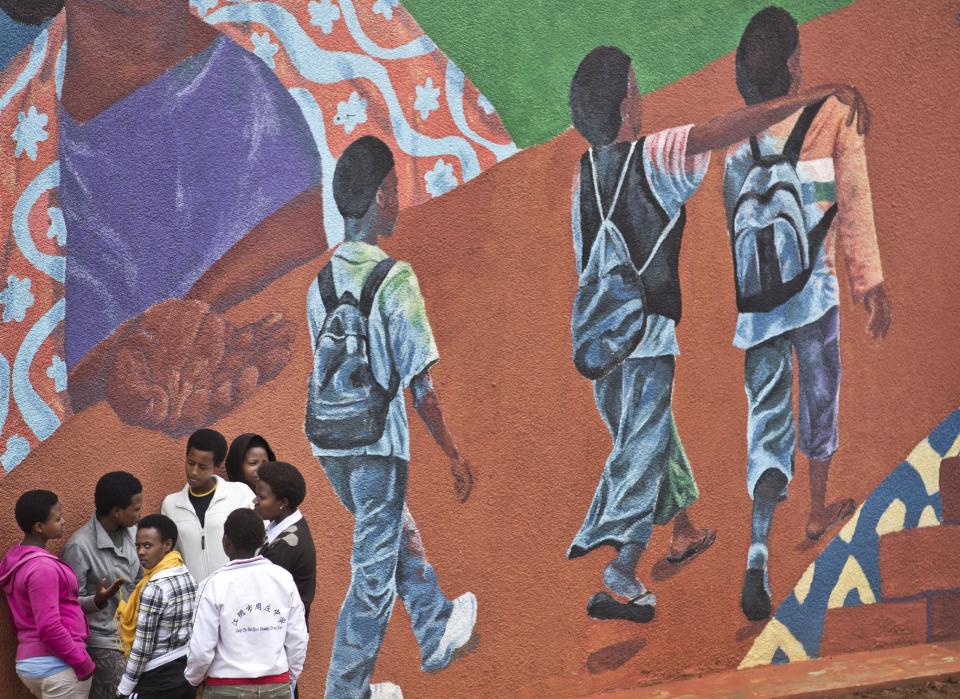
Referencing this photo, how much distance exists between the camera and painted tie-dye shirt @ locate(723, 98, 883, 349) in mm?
7477

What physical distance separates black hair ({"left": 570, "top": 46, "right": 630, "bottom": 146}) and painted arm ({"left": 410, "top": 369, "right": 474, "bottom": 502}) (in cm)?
155

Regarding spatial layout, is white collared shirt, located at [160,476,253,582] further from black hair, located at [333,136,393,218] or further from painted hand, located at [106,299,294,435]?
black hair, located at [333,136,393,218]

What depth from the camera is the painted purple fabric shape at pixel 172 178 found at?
20.4 feet

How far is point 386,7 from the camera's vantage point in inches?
267

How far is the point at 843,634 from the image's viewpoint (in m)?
7.70

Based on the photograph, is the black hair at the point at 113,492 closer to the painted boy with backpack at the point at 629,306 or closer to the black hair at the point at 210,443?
the black hair at the point at 210,443

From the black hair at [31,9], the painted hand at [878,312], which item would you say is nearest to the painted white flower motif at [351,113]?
the black hair at [31,9]

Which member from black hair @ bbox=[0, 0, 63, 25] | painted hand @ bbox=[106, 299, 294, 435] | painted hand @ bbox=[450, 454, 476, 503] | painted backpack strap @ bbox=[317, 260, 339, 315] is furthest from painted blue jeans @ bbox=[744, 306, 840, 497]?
black hair @ bbox=[0, 0, 63, 25]

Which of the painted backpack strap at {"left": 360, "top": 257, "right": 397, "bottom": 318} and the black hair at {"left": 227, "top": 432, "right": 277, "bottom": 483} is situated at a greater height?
the painted backpack strap at {"left": 360, "top": 257, "right": 397, "bottom": 318}

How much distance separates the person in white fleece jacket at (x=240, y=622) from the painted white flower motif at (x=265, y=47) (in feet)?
8.32

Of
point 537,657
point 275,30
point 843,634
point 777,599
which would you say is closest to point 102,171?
point 275,30

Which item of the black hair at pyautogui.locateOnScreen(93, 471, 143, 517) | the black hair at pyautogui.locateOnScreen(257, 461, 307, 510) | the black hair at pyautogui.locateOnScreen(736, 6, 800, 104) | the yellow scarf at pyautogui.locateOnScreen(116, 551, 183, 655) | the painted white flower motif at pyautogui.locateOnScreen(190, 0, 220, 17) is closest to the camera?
the yellow scarf at pyautogui.locateOnScreen(116, 551, 183, 655)

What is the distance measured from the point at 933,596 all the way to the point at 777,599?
1.01 m

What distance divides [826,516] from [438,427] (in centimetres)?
233
